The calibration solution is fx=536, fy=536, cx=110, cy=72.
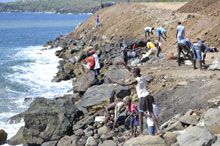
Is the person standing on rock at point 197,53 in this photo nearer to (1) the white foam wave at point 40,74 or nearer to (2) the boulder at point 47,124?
(2) the boulder at point 47,124

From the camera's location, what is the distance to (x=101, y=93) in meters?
23.9

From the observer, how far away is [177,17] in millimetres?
41969

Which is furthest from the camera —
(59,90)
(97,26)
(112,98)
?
(97,26)

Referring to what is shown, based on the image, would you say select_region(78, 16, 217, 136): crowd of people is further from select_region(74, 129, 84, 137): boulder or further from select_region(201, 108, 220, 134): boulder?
select_region(201, 108, 220, 134): boulder

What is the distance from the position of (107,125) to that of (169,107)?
2.42m

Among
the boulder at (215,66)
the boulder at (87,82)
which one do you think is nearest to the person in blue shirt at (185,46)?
the boulder at (215,66)

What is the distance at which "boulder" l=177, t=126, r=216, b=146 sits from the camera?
14.0 meters

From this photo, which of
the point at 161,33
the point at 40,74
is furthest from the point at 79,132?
the point at 40,74

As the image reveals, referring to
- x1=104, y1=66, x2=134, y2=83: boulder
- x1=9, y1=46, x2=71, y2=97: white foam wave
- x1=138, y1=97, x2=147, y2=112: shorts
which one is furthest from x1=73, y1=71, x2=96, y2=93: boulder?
x1=138, y1=97, x2=147, y2=112: shorts

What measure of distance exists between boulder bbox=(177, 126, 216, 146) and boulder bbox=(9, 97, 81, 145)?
7.51 m

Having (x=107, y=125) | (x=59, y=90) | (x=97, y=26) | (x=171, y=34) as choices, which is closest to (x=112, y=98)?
(x=107, y=125)

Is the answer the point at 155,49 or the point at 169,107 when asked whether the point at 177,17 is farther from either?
the point at 169,107

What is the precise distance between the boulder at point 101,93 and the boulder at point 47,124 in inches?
43.9

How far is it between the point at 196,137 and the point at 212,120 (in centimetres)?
172
